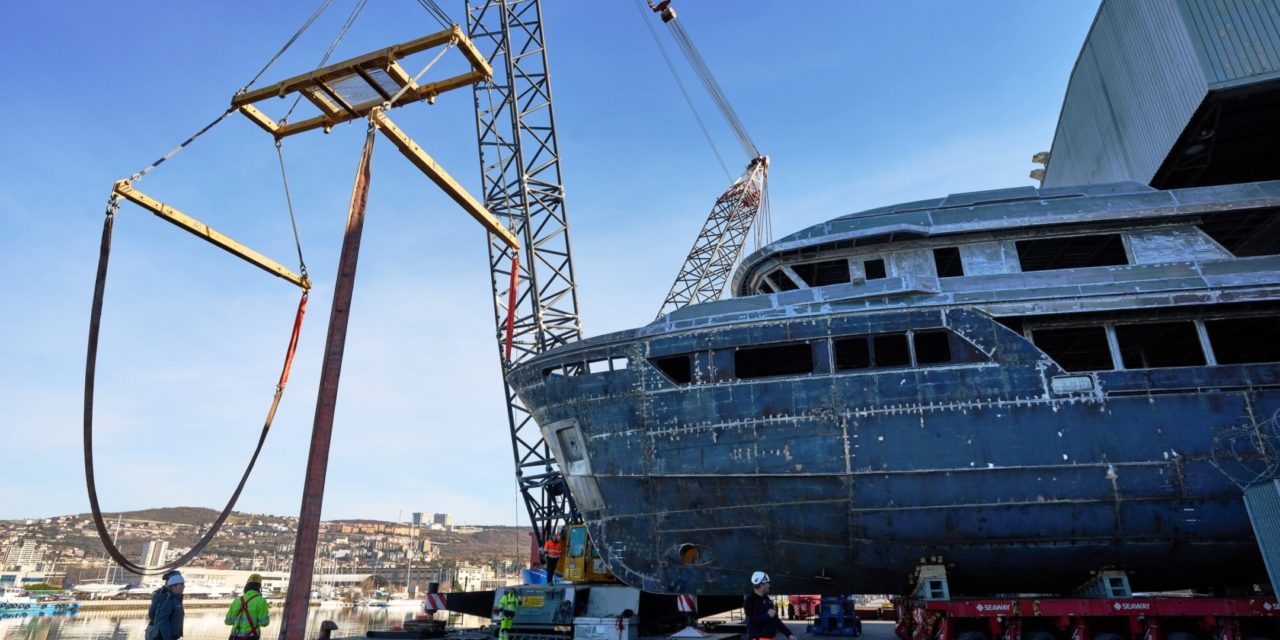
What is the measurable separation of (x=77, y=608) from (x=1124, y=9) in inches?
4423

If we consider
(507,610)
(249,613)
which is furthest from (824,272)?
(249,613)

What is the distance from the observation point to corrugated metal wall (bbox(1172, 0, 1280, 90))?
1521 centimetres

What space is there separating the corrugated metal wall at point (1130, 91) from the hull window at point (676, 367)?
45.2 feet

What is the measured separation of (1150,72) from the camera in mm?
18234

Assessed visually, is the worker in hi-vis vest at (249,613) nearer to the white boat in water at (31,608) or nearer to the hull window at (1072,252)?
the hull window at (1072,252)

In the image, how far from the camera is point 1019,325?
12.8 meters

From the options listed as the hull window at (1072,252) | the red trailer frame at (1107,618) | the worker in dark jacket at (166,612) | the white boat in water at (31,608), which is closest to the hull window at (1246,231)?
the hull window at (1072,252)

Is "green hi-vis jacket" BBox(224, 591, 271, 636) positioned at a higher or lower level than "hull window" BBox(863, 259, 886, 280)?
lower

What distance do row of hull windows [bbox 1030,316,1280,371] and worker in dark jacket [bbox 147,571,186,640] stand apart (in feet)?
46.9

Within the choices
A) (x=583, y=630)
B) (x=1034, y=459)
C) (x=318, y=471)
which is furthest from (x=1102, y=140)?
(x=318, y=471)

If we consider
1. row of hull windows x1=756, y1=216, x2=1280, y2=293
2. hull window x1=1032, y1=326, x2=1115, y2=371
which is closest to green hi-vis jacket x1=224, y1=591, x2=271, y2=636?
row of hull windows x1=756, y1=216, x2=1280, y2=293

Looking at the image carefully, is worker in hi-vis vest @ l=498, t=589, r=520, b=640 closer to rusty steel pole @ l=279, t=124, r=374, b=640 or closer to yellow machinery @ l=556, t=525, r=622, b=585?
yellow machinery @ l=556, t=525, r=622, b=585

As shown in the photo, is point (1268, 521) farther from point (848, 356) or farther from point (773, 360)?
point (773, 360)

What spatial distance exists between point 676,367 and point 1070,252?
9.22 metres
